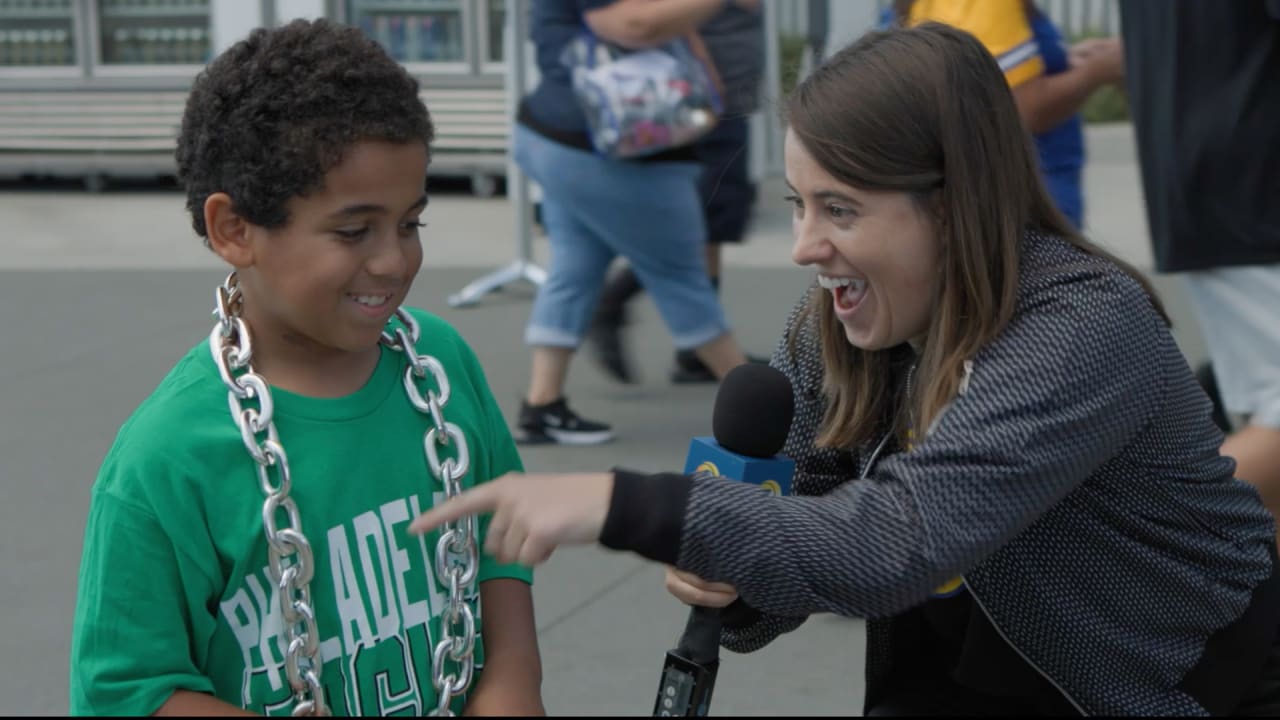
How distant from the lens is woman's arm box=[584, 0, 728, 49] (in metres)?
4.85

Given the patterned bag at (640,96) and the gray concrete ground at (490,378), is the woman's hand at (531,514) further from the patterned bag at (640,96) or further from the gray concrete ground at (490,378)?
the patterned bag at (640,96)

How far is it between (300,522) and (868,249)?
2.44ft

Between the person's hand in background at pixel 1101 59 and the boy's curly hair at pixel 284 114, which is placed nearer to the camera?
the boy's curly hair at pixel 284 114

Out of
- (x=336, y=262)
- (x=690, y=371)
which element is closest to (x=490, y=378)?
(x=690, y=371)

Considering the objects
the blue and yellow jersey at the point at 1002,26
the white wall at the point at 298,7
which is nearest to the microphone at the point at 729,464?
the blue and yellow jersey at the point at 1002,26

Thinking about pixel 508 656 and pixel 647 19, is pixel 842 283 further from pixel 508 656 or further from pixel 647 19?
pixel 647 19

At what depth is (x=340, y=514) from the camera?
191cm

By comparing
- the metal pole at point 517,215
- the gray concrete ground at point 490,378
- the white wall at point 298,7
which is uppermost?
the white wall at point 298,7

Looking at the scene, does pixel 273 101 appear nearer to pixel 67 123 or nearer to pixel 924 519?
pixel 924 519

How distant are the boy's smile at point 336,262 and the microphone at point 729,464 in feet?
1.35

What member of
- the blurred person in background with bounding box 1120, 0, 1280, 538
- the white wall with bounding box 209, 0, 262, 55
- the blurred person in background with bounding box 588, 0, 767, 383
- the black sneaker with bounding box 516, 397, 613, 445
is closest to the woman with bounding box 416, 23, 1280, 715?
the blurred person in background with bounding box 1120, 0, 1280, 538

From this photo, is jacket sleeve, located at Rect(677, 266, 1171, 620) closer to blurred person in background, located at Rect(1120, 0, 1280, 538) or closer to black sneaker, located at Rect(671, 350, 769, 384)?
blurred person in background, located at Rect(1120, 0, 1280, 538)

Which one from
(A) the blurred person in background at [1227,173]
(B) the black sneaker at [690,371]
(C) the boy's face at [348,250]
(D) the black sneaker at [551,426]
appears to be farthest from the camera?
(B) the black sneaker at [690,371]

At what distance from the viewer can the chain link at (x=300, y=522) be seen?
182 centimetres
